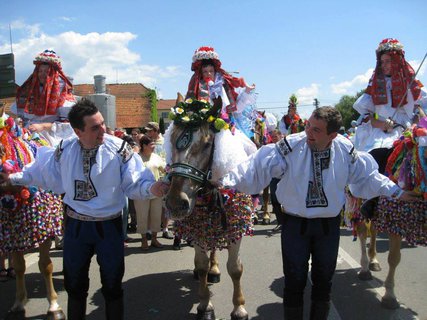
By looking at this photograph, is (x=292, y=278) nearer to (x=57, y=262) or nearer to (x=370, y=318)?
(x=370, y=318)

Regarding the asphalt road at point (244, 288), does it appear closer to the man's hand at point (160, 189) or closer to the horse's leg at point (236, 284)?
the horse's leg at point (236, 284)

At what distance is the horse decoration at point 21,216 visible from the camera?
3795 mm

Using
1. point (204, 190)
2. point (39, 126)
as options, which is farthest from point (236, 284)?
point (39, 126)

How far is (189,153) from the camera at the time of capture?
10.2 ft

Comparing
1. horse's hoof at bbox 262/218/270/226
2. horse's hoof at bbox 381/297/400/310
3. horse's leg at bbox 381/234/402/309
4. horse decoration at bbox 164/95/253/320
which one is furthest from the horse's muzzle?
horse's hoof at bbox 262/218/270/226

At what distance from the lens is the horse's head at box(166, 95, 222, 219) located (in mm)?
2887

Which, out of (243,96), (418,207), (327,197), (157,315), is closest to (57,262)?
(157,315)

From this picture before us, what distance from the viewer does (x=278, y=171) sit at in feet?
10.2

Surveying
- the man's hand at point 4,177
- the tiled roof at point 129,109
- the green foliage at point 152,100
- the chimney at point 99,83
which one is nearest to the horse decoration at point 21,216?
the man's hand at point 4,177

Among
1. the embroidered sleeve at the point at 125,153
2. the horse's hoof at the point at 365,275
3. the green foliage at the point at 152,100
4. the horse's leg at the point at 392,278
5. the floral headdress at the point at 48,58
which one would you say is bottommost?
the horse's hoof at the point at 365,275

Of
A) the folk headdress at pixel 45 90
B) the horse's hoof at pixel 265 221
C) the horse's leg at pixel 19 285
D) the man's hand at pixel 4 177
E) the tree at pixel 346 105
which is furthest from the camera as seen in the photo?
the tree at pixel 346 105

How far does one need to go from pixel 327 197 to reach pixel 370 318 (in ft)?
5.66

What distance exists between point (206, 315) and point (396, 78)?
138 inches

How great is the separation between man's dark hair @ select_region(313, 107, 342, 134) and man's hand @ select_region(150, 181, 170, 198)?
125 centimetres
